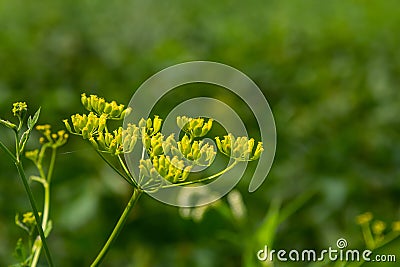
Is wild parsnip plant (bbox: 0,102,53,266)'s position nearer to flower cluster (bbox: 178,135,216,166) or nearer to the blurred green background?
flower cluster (bbox: 178,135,216,166)

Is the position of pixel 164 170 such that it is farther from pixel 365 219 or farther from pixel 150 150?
pixel 365 219

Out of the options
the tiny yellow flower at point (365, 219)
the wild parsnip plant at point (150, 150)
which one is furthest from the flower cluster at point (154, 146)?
the tiny yellow flower at point (365, 219)

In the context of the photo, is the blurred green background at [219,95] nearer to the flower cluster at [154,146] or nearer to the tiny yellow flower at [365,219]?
the tiny yellow flower at [365,219]

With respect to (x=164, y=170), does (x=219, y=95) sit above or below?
above

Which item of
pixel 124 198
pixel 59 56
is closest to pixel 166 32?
pixel 59 56

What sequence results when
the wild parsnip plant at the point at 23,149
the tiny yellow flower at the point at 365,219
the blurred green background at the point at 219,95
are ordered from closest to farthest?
the wild parsnip plant at the point at 23,149 → the tiny yellow flower at the point at 365,219 → the blurred green background at the point at 219,95

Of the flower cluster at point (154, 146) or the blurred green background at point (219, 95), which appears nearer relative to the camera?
the flower cluster at point (154, 146)

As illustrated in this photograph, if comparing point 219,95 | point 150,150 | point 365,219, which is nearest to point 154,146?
point 150,150

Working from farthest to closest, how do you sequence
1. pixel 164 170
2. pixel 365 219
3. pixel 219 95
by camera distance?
pixel 219 95 < pixel 365 219 < pixel 164 170
